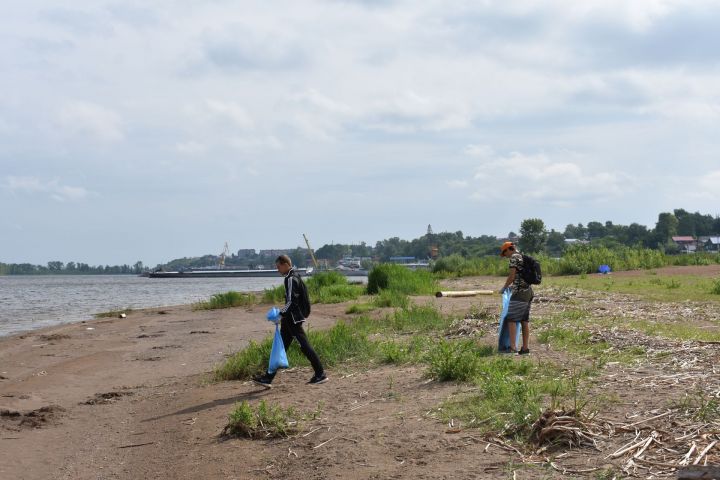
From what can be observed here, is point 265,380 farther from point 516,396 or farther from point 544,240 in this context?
point 544,240

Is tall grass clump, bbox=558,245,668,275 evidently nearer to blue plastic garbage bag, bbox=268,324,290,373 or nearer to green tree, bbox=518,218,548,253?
green tree, bbox=518,218,548,253

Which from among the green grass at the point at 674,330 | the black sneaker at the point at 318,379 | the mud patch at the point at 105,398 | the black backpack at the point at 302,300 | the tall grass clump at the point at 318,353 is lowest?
the mud patch at the point at 105,398

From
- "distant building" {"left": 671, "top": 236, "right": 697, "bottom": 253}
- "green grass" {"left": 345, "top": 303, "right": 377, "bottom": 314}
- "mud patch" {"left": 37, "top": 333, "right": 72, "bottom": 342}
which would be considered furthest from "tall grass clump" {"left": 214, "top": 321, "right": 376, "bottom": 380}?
"distant building" {"left": 671, "top": 236, "right": 697, "bottom": 253}

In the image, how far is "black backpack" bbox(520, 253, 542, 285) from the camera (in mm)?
11062

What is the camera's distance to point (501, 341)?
37.0 feet

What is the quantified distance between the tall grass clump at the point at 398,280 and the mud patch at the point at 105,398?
16058 mm

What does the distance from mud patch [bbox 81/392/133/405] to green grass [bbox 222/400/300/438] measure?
3.58 m

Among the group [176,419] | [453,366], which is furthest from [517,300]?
[176,419]

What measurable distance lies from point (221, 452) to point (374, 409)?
175 cm

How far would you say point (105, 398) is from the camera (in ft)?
37.4

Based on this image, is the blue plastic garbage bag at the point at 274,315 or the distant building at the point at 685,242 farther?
the distant building at the point at 685,242

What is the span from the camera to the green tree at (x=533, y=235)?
69.7 metres

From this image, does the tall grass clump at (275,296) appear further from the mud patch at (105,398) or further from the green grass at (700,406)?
the green grass at (700,406)

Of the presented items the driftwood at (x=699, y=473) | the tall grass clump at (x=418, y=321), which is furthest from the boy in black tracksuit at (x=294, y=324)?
the driftwood at (x=699, y=473)
